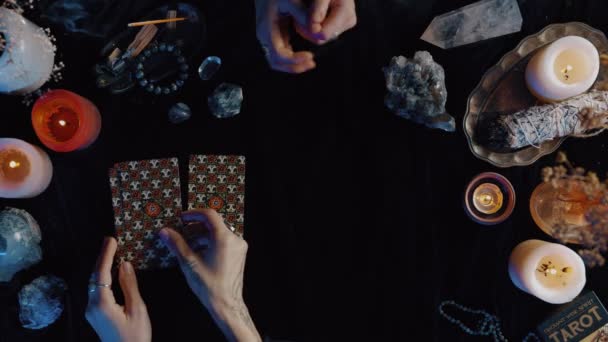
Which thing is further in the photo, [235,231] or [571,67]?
[235,231]

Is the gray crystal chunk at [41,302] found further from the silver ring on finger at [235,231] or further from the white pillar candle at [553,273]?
the white pillar candle at [553,273]

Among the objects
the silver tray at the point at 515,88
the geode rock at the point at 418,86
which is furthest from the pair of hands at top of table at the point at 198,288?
the silver tray at the point at 515,88

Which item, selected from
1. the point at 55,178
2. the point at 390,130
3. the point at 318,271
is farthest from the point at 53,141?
the point at 390,130

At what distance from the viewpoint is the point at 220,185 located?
1.24 meters

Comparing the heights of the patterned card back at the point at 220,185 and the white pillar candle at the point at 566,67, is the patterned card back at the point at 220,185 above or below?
below

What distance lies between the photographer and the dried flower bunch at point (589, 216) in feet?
3.29

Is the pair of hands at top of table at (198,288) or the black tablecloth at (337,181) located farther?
the black tablecloth at (337,181)

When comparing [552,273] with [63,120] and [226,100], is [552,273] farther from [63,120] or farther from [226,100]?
[63,120]

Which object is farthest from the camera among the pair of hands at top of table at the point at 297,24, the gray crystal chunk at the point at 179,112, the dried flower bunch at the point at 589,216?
the gray crystal chunk at the point at 179,112

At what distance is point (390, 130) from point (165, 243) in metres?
0.66

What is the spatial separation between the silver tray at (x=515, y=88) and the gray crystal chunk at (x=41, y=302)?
44.0 inches

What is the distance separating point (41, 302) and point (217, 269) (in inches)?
17.7

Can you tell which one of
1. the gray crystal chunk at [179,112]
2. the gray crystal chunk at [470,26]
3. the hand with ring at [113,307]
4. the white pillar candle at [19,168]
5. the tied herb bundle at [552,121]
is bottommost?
the hand with ring at [113,307]

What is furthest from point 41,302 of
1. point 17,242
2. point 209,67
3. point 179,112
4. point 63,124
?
point 209,67
